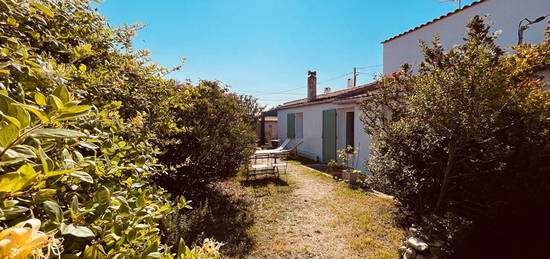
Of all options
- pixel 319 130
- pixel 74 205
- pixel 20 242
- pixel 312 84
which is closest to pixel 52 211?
pixel 74 205

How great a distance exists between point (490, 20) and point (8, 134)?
9.34 metres

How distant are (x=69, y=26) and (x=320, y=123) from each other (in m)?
10.8

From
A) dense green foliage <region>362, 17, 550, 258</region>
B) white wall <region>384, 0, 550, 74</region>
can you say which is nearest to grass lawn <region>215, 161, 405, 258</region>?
dense green foliage <region>362, 17, 550, 258</region>

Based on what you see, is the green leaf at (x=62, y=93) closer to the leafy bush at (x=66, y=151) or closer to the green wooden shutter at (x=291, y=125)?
the leafy bush at (x=66, y=151)

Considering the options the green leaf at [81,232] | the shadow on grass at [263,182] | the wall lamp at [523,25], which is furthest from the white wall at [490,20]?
the green leaf at [81,232]

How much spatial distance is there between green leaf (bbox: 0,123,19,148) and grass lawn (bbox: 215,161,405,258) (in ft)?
11.5

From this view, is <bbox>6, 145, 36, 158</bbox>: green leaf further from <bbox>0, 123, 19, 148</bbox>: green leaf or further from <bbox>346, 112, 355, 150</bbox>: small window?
<bbox>346, 112, 355, 150</bbox>: small window

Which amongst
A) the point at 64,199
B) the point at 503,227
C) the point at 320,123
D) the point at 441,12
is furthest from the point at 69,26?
the point at 320,123

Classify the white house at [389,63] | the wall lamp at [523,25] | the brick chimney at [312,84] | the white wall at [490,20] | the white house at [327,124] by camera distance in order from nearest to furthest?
the wall lamp at [523,25] < the white wall at [490,20] < the white house at [389,63] < the white house at [327,124] < the brick chimney at [312,84]

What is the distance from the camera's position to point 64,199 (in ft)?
2.59

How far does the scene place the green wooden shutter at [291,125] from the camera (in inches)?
566

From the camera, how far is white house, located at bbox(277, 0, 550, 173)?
18.4ft

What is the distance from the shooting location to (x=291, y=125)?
14.6 metres

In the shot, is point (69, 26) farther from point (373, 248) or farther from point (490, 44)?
point (490, 44)
